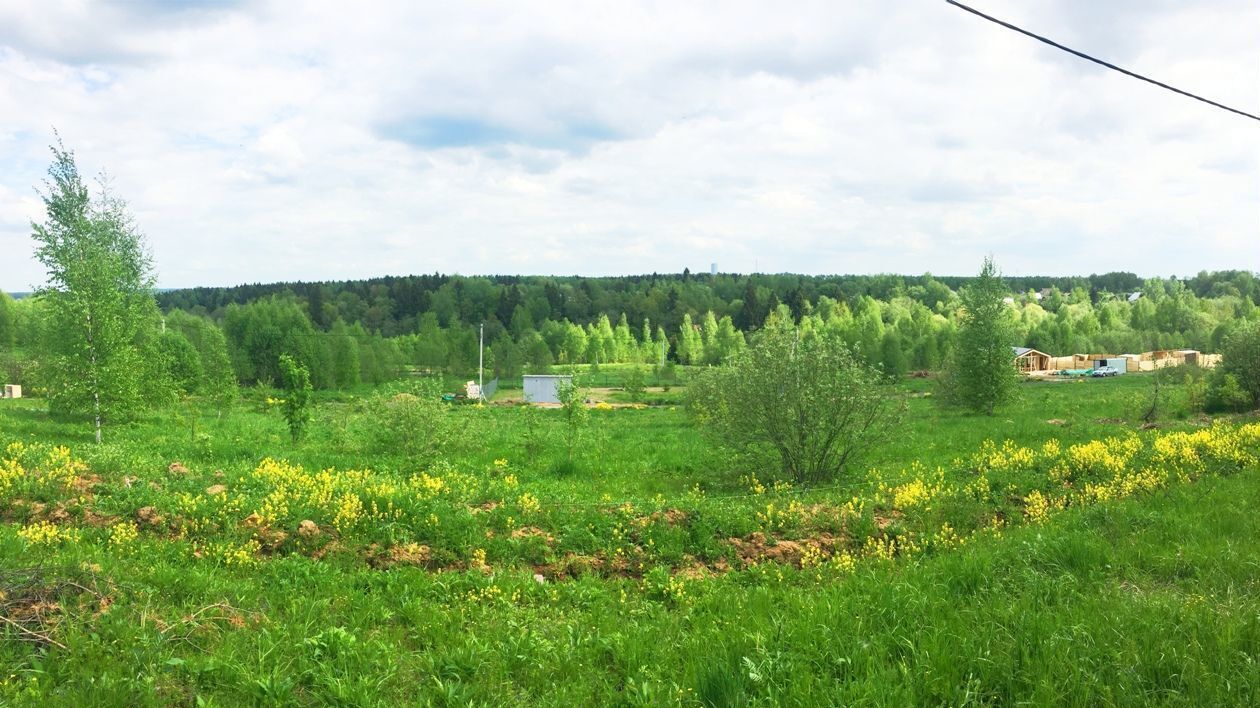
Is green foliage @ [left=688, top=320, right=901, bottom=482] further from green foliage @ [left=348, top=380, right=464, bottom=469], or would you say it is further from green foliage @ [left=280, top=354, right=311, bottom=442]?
green foliage @ [left=280, top=354, right=311, bottom=442]

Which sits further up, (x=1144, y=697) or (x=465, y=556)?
(x=1144, y=697)

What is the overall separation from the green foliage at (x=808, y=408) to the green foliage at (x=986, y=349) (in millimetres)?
18808

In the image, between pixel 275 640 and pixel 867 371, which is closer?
pixel 275 640

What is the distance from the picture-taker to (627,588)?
782 centimetres

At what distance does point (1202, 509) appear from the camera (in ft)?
30.1

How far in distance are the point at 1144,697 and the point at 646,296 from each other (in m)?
129

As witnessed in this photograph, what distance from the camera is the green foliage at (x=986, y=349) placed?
31.2 meters

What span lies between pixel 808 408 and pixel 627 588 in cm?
794

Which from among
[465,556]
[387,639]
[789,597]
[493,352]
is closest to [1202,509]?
[789,597]

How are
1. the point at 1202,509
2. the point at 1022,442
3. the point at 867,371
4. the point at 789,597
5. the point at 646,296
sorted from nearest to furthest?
1. the point at 789,597
2. the point at 1202,509
3. the point at 867,371
4. the point at 1022,442
5. the point at 646,296

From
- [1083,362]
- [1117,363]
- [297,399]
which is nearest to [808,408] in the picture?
[297,399]

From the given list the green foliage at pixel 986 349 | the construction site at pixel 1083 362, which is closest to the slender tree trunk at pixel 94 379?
the green foliage at pixel 986 349

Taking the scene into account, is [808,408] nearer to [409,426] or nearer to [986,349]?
[409,426]

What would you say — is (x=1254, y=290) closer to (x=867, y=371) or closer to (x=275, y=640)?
(x=867, y=371)
